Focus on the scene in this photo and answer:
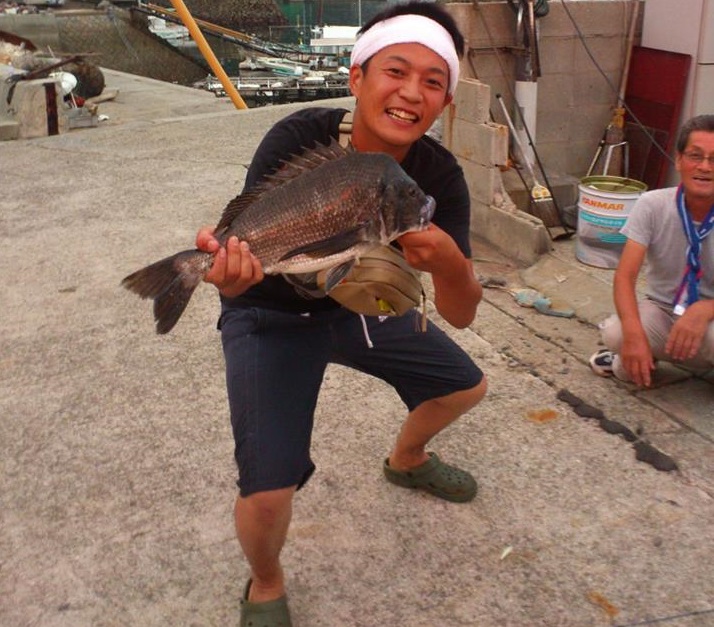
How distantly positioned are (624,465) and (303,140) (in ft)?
6.35

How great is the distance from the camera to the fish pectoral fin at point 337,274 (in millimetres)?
2148

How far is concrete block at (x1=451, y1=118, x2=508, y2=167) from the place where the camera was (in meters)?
5.67

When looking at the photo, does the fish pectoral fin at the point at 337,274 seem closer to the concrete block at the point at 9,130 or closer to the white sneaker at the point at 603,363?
the white sneaker at the point at 603,363

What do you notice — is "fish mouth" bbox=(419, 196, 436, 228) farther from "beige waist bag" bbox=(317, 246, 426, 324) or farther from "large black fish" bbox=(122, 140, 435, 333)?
"beige waist bag" bbox=(317, 246, 426, 324)

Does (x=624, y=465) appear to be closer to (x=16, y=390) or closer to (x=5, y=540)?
(x=5, y=540)

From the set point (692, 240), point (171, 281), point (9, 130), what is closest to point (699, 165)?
point (692, 240)

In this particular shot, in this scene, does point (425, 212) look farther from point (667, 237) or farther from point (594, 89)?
point (594, 89)

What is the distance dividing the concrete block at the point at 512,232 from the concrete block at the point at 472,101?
67cm

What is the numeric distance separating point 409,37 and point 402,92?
0.18 m

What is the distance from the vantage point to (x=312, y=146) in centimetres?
249

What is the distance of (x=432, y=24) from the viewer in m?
2.41

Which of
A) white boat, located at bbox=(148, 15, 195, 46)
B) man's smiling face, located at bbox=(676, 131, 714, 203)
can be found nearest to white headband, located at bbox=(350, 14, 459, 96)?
man's smiling face, located at bbox=(676, 131, 714, 203)

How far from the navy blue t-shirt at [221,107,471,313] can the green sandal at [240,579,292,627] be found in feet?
3.00

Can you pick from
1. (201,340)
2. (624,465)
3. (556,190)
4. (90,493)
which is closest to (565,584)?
(624,465)
